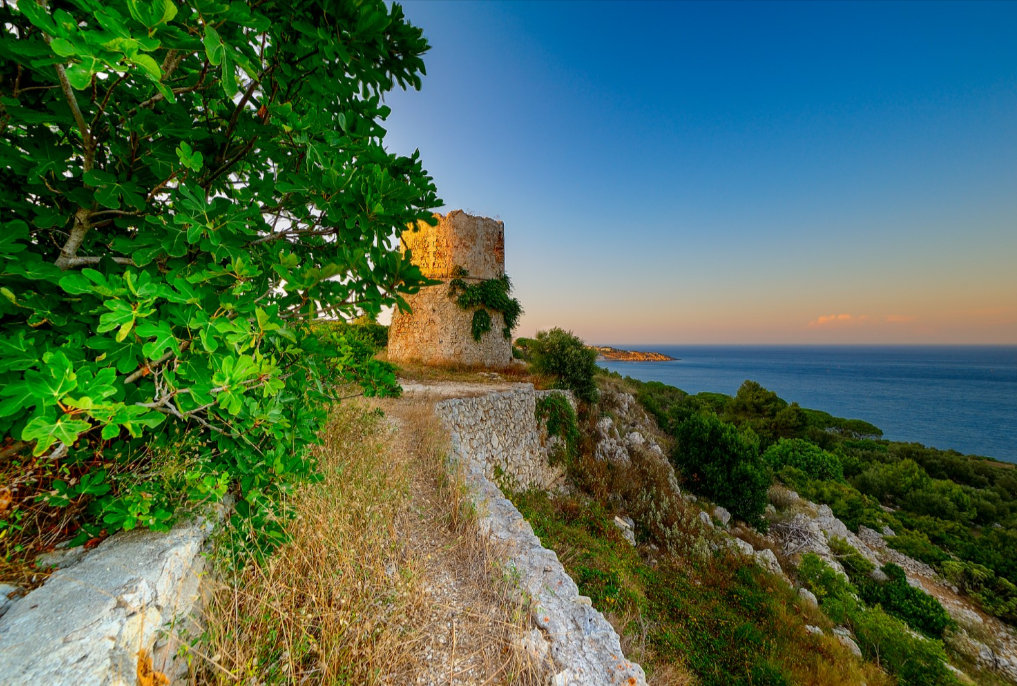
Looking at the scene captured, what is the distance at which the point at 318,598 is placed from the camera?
1987 mm

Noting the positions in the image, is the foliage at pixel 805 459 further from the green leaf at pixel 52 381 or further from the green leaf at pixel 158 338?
the green leaf at pixel 52 381

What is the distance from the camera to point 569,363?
1280cm

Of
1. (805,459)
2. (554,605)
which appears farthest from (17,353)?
(805,459)

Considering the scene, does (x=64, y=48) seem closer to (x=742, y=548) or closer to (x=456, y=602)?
(x=456, y=602)

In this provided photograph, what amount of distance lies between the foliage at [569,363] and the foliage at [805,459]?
13.6 meters

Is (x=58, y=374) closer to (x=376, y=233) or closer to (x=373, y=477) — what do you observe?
(x=376, y=233)

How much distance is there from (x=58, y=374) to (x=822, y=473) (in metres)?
27.1

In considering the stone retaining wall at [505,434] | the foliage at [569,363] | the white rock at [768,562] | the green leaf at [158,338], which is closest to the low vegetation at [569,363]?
the foliage at [569,363]

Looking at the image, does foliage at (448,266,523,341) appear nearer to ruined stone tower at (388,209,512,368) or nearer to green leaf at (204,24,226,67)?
ruined stone tower at (388,209,512,368)

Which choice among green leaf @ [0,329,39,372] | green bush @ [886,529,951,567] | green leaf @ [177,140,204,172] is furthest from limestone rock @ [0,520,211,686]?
green bush @ [886,529,951,567]

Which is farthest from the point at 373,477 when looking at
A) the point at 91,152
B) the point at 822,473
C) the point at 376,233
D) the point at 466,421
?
the point at 822,473

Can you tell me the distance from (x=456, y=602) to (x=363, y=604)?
0.80 metres

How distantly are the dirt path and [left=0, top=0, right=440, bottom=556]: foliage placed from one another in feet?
4.09

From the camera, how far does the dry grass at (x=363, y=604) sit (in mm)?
1651
